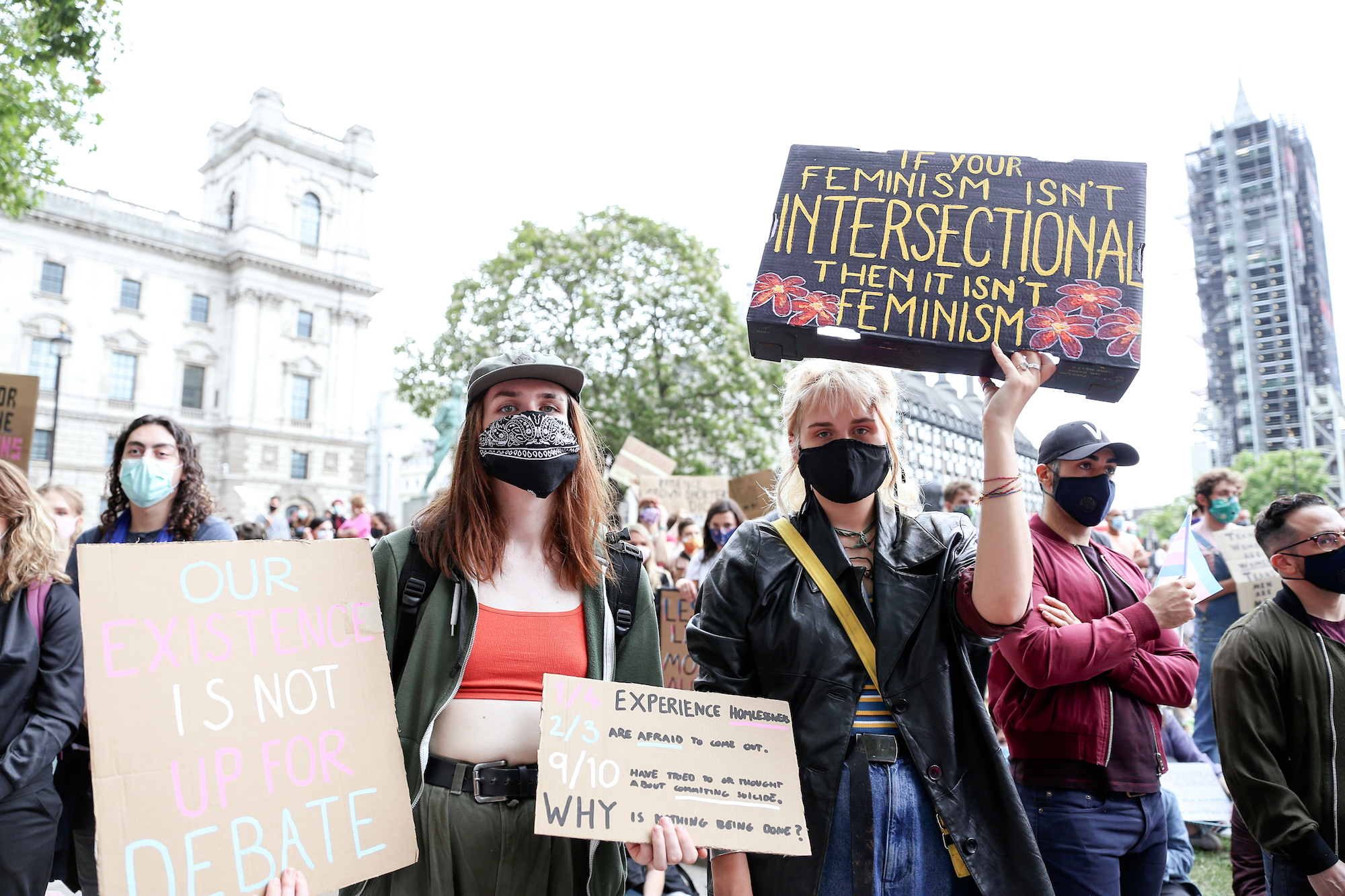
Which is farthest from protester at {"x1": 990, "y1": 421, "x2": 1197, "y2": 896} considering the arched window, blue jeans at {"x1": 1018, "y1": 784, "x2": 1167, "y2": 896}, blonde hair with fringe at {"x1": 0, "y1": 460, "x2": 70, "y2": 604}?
the arched window

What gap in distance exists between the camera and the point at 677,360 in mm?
20312

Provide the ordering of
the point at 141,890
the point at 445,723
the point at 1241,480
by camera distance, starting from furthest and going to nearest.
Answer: the point at 1241,480, the point at 445,723, the point at 141,890

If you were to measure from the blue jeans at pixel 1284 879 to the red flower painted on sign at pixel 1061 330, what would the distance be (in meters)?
1.87

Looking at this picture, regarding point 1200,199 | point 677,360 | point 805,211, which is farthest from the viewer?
point 1200,199

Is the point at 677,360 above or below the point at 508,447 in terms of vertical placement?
above

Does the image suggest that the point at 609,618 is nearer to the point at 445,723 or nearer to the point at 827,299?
the point at 445,723

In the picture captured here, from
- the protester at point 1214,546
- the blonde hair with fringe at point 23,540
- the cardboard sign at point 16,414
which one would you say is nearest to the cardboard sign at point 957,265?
the blonde hair with fringe at point 23,540

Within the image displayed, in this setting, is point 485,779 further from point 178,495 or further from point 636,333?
point 636,333

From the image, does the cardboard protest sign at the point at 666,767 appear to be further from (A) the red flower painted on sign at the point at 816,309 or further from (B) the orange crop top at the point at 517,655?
(A) the red flower painted on sign at the point at 816,309

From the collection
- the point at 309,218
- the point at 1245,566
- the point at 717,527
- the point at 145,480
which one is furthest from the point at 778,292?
the point at 309,218

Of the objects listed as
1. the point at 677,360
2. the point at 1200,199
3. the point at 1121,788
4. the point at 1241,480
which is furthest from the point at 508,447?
the point at 1200,199

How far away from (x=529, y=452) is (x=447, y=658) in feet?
1.86

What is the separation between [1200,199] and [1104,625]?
112 meters

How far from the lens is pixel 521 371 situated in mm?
2363
